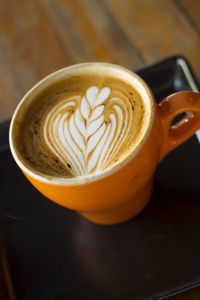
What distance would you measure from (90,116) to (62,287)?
26 cm

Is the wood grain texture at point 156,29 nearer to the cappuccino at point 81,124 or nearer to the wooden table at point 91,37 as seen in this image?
the wooden table at point 91,37

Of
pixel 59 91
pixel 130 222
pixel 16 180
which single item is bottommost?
pixel 130 222

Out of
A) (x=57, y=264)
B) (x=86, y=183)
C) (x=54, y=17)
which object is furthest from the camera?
(x=54, y=17)

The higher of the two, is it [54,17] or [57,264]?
[54,17]

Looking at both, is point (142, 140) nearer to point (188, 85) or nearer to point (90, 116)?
point (90, 116)

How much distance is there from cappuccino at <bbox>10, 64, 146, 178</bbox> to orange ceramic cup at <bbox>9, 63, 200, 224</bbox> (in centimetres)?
1

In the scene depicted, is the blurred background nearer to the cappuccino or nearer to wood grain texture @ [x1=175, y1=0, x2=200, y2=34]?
wood grain texture @ [x1=175, y1=0, x2=200, y2=34]

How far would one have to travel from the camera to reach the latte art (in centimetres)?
52

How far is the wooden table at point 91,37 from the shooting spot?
85 cm

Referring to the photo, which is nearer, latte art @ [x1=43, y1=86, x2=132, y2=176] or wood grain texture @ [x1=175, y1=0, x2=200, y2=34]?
latte art @ [x1=43, y1=86, x2=132, y2=176]

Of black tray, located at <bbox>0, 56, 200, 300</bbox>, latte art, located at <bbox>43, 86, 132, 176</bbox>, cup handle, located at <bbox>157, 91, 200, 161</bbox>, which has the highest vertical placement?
latte art, located at <bbox>43, 86, 132, 176</bbox>

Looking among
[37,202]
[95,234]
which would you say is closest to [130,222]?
[95,234]

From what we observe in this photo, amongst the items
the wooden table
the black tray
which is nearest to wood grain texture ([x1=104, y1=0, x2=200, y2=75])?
the wooden table

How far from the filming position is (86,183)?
1.54ft
